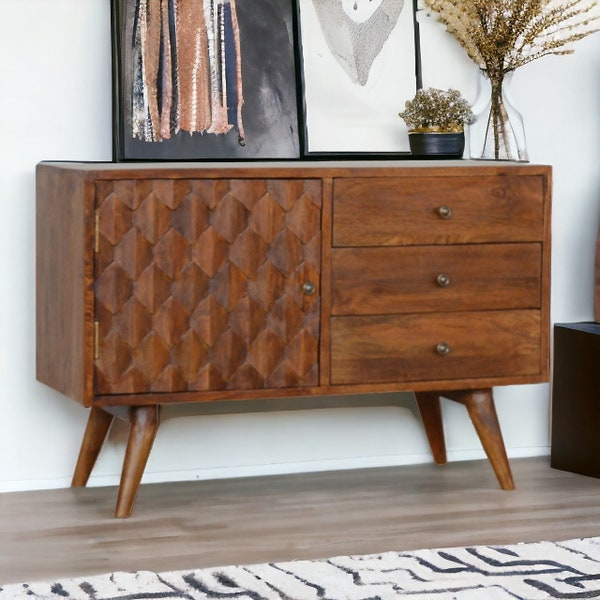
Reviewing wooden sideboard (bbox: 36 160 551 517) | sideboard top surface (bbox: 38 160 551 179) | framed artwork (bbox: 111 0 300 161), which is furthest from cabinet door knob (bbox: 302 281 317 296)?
framed artwork (bbox: 111 0 300 161)

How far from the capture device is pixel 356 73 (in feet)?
9.93

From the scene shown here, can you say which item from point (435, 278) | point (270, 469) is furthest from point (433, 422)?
point (435, 278)

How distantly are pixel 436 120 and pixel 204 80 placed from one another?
550 millimetres

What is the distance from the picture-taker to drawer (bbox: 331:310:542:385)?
2.72 metres

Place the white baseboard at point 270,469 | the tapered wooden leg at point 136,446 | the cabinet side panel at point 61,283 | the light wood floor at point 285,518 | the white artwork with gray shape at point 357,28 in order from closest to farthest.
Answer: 1. the light wood floor at point 285,518
2. the cabinet side panel at point 61,283
3. the tapered wooden leg at point 136,446
4. the white baseboard at point 270,469
5. the white artwork with gray shape at point 357,28

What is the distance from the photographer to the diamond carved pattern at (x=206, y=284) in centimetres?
254

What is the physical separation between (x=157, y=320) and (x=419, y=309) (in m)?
0.58

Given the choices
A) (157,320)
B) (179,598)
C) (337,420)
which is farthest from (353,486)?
(179,598)

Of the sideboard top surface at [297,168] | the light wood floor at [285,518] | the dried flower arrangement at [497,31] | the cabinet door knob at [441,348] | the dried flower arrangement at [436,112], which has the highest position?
the dried flower arrangement at [497,31]

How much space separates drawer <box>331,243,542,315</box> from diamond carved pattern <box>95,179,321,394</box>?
87 millimetres

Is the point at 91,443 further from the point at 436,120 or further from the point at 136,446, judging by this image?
the point at 436,120

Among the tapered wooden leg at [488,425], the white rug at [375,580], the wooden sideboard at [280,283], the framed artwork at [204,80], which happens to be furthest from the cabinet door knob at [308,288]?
the white rug at [375,580]

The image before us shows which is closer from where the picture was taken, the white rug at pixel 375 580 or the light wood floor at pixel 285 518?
the white rug at pixel 375 580

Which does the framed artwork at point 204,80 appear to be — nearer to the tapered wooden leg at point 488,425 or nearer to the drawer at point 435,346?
the drawer at point 435,346
